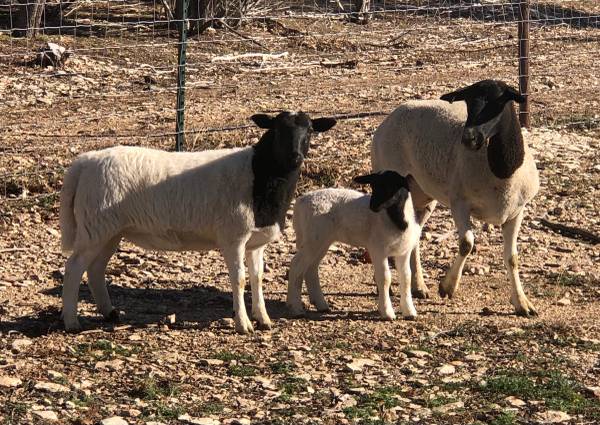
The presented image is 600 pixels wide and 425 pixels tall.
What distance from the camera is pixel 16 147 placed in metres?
14.4

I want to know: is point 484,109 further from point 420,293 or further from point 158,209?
point 158,209

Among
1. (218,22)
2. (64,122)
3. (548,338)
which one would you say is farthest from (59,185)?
(218,22)

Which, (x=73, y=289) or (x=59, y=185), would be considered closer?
(x=73, y=289)

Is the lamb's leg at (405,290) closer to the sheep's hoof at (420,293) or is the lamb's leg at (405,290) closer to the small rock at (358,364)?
the sheep's hoof at (420,293)

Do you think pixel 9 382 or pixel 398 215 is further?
pixel 398 215

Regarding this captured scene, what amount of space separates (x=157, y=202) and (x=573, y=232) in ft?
16.4

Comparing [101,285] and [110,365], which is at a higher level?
[101,285]

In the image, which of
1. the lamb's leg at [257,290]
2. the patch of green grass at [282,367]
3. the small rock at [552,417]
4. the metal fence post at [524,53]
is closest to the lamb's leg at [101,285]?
the lamb's leg at [257,290]

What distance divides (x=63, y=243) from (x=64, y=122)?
227 inches

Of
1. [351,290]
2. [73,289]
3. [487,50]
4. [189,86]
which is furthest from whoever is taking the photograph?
[487,50]

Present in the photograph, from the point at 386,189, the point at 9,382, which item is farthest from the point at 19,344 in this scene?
the point at 386,189

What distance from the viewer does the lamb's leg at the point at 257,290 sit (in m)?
9.92

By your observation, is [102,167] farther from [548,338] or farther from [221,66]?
[221,66]

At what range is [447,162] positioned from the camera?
1130 cm
